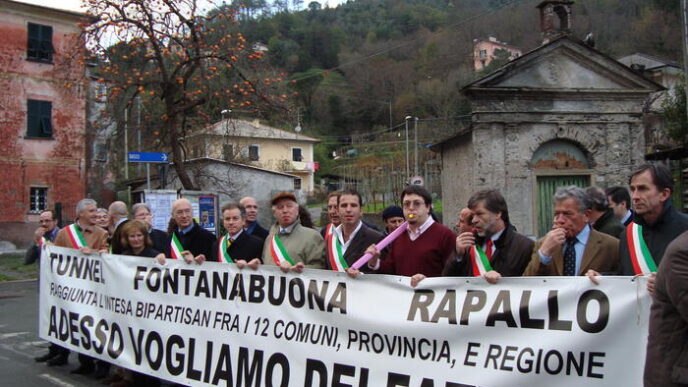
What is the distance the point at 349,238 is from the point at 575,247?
1.94 m

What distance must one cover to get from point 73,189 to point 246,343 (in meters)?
29.0

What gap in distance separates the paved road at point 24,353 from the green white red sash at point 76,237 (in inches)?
56.2

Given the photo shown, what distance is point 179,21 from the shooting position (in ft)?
53.1

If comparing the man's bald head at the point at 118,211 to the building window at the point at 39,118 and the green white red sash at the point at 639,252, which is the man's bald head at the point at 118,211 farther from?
the building window at the point at 39,118

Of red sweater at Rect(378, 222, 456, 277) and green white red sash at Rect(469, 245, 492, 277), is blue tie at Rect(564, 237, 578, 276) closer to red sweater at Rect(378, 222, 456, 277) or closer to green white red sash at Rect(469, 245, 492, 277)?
green white red sash at Rect(469, 245, 492, 277)

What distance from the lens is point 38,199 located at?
100ft

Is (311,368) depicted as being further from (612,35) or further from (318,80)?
(318,80)

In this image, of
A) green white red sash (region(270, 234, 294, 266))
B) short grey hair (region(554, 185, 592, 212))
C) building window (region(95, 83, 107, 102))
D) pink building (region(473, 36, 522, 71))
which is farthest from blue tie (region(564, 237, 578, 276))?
pink building (region(473, 36, 522, 71))

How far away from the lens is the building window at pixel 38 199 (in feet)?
99.3

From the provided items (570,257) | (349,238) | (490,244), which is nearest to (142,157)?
(349,238)

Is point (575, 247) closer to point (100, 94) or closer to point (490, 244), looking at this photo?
point (490, 244)

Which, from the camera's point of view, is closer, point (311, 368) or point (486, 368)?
point (486, 368)

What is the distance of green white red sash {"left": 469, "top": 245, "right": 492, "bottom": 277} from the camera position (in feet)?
14.4

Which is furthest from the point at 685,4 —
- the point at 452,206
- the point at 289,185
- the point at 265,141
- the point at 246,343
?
the point at 265,141
